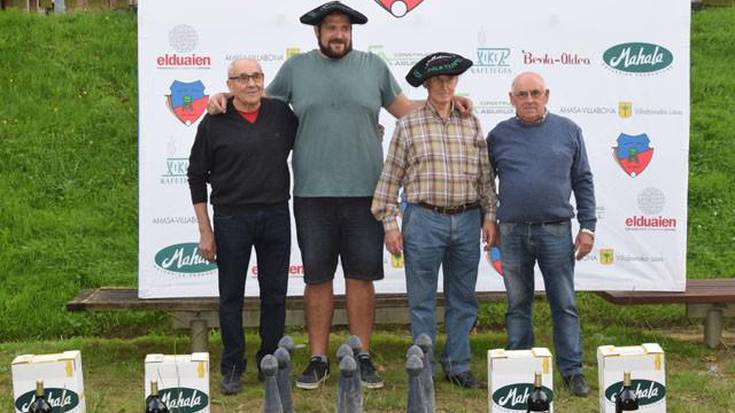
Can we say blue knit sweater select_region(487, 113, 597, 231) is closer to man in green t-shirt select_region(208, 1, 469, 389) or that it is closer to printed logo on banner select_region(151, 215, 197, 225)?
man in green t-shirt select_region(208, 1, 469, 389)

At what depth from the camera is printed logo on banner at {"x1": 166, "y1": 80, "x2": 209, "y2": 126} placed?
547cm

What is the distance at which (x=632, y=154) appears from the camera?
5.68 metres

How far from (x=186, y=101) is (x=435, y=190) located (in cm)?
170

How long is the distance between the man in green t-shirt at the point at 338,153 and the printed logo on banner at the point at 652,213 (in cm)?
162

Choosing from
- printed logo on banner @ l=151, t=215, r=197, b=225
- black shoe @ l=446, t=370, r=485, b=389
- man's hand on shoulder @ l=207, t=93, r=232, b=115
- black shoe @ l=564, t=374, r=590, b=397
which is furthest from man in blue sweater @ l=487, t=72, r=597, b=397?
printed logo on banner @ l=151, t=215, r=197, b=225

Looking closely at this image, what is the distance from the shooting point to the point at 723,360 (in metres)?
5.50

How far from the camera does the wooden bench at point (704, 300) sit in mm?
5520

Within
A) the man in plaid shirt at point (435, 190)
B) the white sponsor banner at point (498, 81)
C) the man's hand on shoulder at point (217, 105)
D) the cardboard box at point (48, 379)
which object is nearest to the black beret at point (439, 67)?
the man in plaid shirt at point (435, 190)

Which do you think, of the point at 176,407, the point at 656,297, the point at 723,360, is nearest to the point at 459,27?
the point at 656,297

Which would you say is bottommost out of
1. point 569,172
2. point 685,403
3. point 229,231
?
point 685,403

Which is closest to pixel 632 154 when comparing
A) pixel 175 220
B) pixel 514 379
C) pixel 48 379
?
pixel 514 379

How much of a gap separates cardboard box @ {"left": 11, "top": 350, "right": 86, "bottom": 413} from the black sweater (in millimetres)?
1335

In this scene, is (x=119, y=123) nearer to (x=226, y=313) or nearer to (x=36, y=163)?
(x=36, y=163)

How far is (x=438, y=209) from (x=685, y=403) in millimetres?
1464
